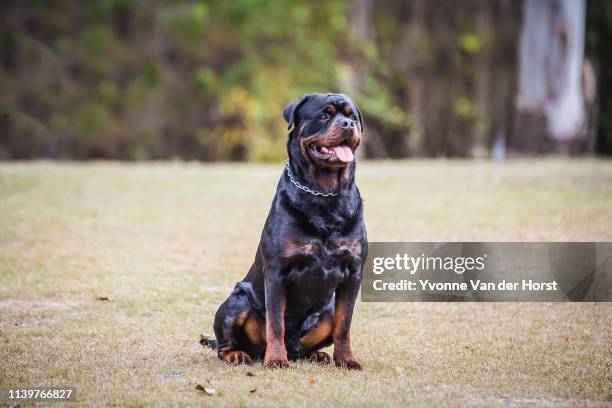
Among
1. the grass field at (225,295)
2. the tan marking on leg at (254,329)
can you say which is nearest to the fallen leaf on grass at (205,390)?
the grass field at (225,295)

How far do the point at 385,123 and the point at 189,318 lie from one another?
2172 centimetres

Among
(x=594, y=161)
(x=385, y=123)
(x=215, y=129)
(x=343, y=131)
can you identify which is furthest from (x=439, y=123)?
(x=343, y=131)

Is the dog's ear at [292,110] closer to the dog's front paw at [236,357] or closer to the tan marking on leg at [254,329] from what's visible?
the tan marking on leg at [254,329]

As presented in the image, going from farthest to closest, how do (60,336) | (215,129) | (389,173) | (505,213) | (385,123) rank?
(385,123) → (215,129) → (389,173) → (505,213) → (60,336)

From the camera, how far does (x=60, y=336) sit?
23.8ft

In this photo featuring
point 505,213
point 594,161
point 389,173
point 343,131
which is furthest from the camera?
point 594,161

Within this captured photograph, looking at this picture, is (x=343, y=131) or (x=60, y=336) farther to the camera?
(x=60, y=336)

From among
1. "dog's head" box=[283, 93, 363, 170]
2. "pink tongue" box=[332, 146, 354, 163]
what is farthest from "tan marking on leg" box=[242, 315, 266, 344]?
"pink tongue" box=[332, 146, 354, 163]

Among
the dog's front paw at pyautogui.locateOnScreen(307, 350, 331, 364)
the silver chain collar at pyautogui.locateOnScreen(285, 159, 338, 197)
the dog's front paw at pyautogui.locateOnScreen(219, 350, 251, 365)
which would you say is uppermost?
the silver chain collar at pyautogui.locateOnScreen(285, 159, 338, 197)

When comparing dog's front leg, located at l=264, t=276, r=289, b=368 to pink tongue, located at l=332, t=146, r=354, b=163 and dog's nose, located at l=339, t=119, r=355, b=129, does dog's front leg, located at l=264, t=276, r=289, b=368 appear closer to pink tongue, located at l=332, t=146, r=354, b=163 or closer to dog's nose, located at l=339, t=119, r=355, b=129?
pink tongue, located at l=332, t=146, r=354, b=163

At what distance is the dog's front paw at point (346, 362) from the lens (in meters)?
6.05

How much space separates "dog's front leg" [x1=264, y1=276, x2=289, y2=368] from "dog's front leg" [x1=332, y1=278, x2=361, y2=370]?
1.16ft

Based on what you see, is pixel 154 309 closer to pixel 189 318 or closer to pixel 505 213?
pixel 189 318

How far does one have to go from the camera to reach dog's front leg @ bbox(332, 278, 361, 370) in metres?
5.91
